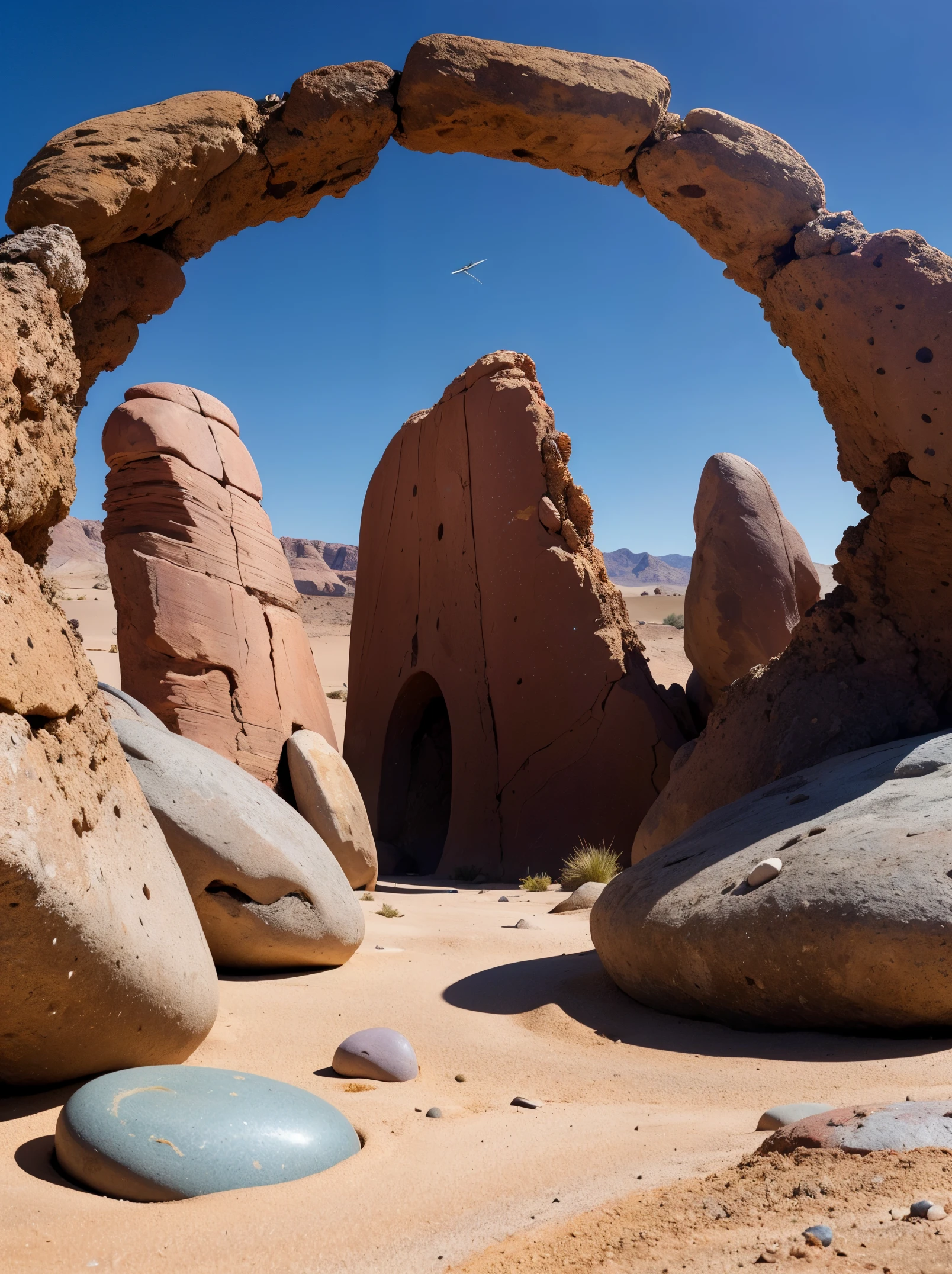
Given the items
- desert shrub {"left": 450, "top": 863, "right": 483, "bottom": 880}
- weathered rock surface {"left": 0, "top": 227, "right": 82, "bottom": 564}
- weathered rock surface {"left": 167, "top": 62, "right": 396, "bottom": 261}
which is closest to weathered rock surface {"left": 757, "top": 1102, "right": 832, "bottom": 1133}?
weathered rock surface {"left": 0, "top": 227, "right": 82, "bottom": 564}

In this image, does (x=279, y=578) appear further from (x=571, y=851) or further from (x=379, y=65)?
(x=379, y=65)

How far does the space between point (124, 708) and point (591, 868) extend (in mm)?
4069

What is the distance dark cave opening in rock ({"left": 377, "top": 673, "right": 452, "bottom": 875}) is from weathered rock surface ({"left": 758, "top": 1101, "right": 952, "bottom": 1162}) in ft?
30.9

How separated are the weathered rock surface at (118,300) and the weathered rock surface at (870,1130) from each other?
4.39 m

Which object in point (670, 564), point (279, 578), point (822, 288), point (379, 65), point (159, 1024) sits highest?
point (670, 564)

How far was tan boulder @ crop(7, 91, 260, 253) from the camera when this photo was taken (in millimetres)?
4215

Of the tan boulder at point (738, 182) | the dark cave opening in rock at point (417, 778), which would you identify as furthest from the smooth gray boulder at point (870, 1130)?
the dark cave opening in rock at point (417, 778)

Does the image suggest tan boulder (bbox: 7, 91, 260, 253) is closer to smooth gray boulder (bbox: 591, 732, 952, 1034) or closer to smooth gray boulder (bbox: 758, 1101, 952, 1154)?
smooth gray boulder (bbox: 591, 732, 952, 1034)

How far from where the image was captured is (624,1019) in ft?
12.5

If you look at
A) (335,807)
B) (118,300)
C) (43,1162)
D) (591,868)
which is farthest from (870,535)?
(43,1162)

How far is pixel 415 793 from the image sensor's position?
39.8 feet

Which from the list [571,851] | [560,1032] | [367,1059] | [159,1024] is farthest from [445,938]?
[571,851]

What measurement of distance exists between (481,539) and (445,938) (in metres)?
5.87

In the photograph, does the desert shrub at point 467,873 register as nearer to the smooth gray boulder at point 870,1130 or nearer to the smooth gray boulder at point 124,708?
the smooth gray boulder at point 124,708
